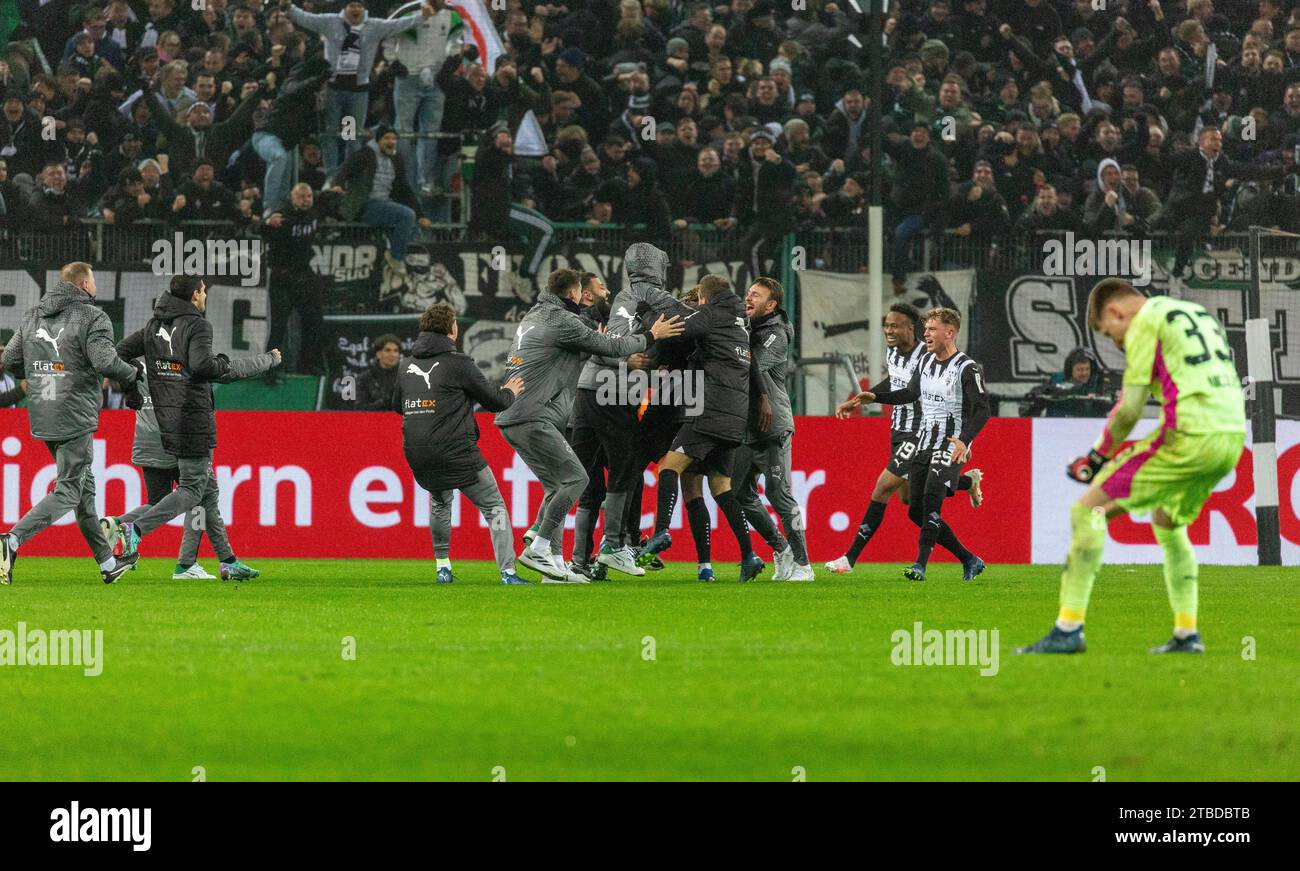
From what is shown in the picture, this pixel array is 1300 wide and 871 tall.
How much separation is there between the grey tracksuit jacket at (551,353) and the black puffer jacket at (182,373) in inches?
88.8

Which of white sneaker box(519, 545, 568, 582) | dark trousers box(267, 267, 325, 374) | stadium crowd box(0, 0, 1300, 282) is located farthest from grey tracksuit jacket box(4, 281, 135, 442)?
stadium crowd box(0, 0, 1300, 282)

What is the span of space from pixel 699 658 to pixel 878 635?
1.67m

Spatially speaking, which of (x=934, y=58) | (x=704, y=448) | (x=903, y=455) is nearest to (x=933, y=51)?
(x=934, y=58)

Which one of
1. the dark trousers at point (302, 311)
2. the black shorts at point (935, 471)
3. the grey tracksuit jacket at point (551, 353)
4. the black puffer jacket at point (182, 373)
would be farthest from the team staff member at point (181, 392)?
the dark trousers at point (302, 311)

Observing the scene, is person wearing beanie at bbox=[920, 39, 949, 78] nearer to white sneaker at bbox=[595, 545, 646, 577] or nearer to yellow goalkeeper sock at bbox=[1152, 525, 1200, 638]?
white sneaker at bbox=[595, 545, 646, 577]

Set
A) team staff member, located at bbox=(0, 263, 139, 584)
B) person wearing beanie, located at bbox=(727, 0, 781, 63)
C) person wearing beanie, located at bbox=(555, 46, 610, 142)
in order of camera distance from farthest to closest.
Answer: person wearing beanie, located at bbox=(727, 0, 781, 63)
person wearing beanie, located at bbox=(555, 46, 610, 142)
team staff member, located at bbox=(0, 263, 139, 584)

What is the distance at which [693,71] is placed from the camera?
74.1 feet

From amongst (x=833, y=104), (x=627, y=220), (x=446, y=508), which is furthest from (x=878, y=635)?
(x=833, y=104)

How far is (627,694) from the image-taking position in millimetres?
6719

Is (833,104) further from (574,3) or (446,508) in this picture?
→ (446,508)

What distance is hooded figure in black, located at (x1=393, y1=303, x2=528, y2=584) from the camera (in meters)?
12.7

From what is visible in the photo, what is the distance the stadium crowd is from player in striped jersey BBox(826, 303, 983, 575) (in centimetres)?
571

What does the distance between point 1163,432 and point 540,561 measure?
6288 mm

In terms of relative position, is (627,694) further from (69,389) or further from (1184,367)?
(69,389)
